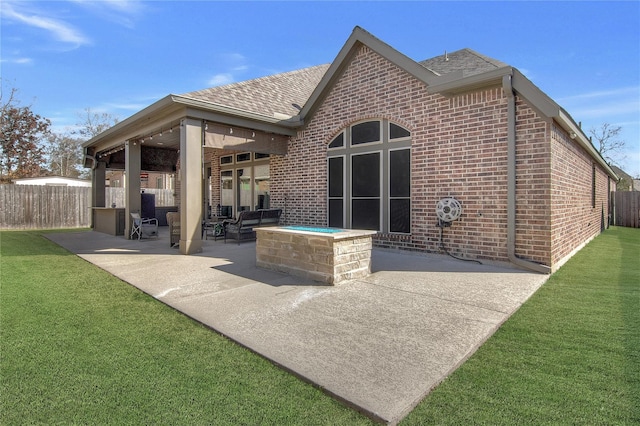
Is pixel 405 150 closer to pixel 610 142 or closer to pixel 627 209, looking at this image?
pixel 627 209

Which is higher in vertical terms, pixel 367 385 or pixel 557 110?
pixel 557 110

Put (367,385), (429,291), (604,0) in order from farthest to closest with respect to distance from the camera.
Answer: (604,0) < (429,291) < (367,385)

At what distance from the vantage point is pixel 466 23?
9.10 meters

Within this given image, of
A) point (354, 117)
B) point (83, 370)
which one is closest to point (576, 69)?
point (354, 117)

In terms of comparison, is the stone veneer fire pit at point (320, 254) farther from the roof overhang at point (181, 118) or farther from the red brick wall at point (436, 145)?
the roof overhang at point (181, 118)

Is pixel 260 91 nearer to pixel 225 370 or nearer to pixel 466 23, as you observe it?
pixel 466 23

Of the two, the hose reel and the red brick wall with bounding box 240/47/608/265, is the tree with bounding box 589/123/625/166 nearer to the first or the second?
the red brick wall with bounding box 240/47/608/265

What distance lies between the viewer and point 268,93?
10555mm

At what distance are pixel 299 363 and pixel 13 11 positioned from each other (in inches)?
415

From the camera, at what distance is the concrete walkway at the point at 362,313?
102 inches

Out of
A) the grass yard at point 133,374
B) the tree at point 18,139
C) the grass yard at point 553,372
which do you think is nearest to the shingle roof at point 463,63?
the grass yard at point 553,372

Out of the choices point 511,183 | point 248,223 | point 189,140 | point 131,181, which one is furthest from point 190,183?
point 511,183

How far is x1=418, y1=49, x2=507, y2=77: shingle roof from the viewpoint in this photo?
24.4 ft

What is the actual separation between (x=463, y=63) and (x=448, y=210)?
393 cm
